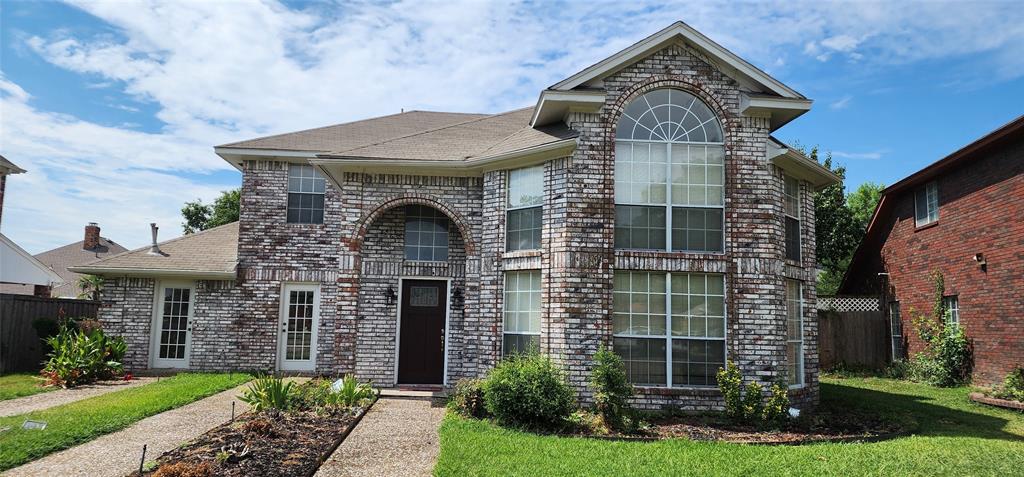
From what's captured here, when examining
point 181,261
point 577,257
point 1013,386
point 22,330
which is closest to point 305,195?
point 181,261

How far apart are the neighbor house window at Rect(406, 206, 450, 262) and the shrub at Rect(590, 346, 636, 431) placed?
456 centimetres

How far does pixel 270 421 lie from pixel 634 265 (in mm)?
5691

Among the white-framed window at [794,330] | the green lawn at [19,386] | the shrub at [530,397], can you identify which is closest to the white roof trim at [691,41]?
Answer: the white-framed window at [794,330]

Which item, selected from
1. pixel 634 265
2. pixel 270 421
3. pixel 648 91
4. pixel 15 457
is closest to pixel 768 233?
pixel 634 265

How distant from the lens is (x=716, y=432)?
834 centimetres

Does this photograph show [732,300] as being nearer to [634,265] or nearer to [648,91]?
[634,265]

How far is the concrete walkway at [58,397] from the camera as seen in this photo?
9664 millimetres

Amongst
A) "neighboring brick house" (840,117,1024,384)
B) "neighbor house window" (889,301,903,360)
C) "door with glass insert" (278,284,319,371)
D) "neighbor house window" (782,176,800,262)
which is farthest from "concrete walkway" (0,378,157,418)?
"neighbor house window" (889,301,903,360)

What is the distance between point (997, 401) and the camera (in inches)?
418

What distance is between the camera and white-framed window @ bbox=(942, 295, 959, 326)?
13556 mm

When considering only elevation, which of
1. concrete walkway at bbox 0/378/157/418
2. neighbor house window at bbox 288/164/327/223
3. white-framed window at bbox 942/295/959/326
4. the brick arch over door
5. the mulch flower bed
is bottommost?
concrete walkway at bbox 0/378/157/418

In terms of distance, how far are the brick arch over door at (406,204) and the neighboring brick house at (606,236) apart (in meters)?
0.03

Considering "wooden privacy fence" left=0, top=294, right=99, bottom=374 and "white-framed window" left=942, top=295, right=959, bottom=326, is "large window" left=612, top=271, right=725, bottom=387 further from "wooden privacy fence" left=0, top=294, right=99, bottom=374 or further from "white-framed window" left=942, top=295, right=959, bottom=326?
"wooden privacy fence" left=0, top=294, right=99, bottom=374

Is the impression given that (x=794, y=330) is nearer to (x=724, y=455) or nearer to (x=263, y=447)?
(x=724, y=455)
